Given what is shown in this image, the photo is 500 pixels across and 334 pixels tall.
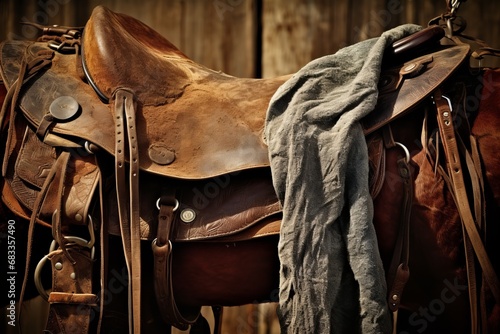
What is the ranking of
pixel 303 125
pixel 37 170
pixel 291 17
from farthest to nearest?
pixel 291 17 → pixel 37 170 → pixel 303 125

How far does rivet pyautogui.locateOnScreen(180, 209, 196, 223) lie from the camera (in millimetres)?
1205

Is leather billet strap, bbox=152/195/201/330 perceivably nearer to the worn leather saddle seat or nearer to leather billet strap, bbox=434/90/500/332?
the worn leather saddle seat

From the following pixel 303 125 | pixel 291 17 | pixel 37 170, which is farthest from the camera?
pixel 291 17

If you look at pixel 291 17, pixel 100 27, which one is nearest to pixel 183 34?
pixel 291 17

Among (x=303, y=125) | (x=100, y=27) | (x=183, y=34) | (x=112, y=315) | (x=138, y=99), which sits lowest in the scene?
(x=112, y=315)

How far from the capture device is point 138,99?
131 cm

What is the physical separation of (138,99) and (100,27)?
0.25 metres

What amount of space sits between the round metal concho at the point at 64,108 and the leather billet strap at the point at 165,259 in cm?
33

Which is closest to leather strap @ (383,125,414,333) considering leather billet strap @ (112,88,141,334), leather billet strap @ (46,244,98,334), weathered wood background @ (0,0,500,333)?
leather billet strap @ (112,88,141,334)

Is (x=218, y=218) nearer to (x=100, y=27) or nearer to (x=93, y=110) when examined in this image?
(x=93, y=110)

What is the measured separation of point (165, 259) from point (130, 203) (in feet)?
0.51

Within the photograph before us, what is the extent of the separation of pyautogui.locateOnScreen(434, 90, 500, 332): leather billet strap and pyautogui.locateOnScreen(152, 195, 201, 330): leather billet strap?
0.65 m

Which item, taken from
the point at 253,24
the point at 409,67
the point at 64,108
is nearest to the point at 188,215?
the point at 64,108

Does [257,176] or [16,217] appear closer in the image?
[257,176]
